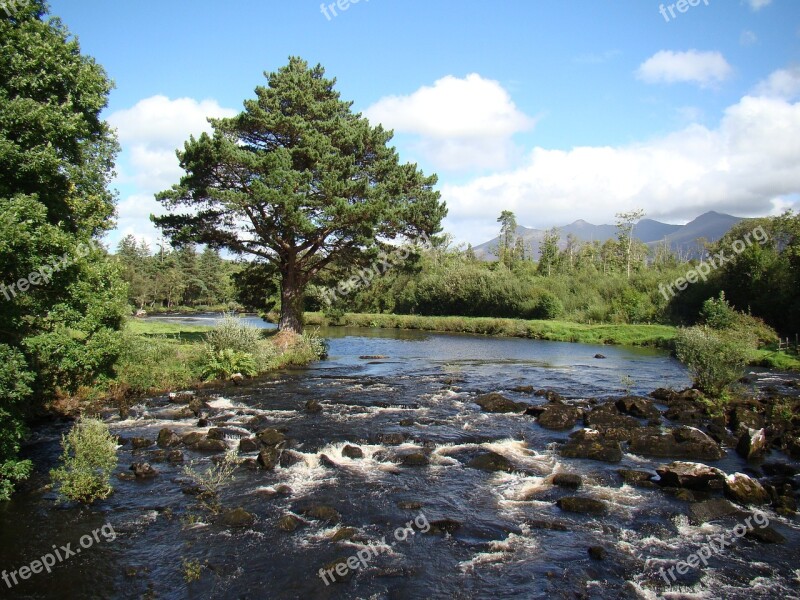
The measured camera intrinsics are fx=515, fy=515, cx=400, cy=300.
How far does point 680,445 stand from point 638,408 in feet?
15.5

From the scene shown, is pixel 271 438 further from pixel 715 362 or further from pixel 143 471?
pixel 715 362

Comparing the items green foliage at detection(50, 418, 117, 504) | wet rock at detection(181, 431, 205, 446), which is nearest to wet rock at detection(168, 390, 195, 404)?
wet rock at detection(181, 431, 205, 446)

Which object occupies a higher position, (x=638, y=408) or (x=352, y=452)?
(x=638, y=408)

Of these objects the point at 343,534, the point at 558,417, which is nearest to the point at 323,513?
the point at 343,534

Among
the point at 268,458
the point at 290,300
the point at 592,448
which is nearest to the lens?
the point at 268,458

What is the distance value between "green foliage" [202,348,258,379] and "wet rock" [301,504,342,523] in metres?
16.7

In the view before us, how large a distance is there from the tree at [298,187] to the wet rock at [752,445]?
2157cm

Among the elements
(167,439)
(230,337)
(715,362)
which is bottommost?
(167,439)

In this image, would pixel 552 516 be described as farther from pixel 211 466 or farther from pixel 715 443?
pixel 211 466

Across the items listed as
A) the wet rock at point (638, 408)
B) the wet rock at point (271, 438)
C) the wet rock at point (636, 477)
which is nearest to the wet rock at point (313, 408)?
the wet rock at point (271, 438)

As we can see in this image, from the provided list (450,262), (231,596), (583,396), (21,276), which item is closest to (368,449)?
(231,596)

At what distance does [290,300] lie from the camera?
118 ft

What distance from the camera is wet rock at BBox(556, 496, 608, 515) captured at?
12219 mm

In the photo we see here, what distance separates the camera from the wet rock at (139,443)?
16406mm
